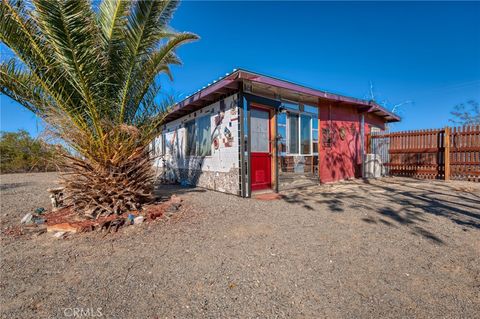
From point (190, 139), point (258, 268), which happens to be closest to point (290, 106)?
point (190, 139)

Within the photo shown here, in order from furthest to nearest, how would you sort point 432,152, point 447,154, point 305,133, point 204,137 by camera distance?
point 432,152
point 447,154
point 305,133
point 204,137

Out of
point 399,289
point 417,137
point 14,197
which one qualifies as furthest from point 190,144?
point 417,137

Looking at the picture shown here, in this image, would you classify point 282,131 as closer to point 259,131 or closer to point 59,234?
point 259,131

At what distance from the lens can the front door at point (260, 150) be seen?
227 inches

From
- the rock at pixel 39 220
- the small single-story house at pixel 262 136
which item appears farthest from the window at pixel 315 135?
the rock at pixel 39 220

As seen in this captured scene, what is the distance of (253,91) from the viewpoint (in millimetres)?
5699

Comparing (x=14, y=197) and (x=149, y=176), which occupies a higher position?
(x=149, y=176)

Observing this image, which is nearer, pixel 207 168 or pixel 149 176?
pixel 149 176

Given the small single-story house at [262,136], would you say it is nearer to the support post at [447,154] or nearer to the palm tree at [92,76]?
the palm tree at [92,76]

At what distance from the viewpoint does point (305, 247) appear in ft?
9.02

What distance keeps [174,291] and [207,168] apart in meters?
5.06

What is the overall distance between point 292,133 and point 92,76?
527cm

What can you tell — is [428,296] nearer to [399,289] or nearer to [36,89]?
[399,289]

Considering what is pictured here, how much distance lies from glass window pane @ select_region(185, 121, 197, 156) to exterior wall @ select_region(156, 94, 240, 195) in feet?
0.55
